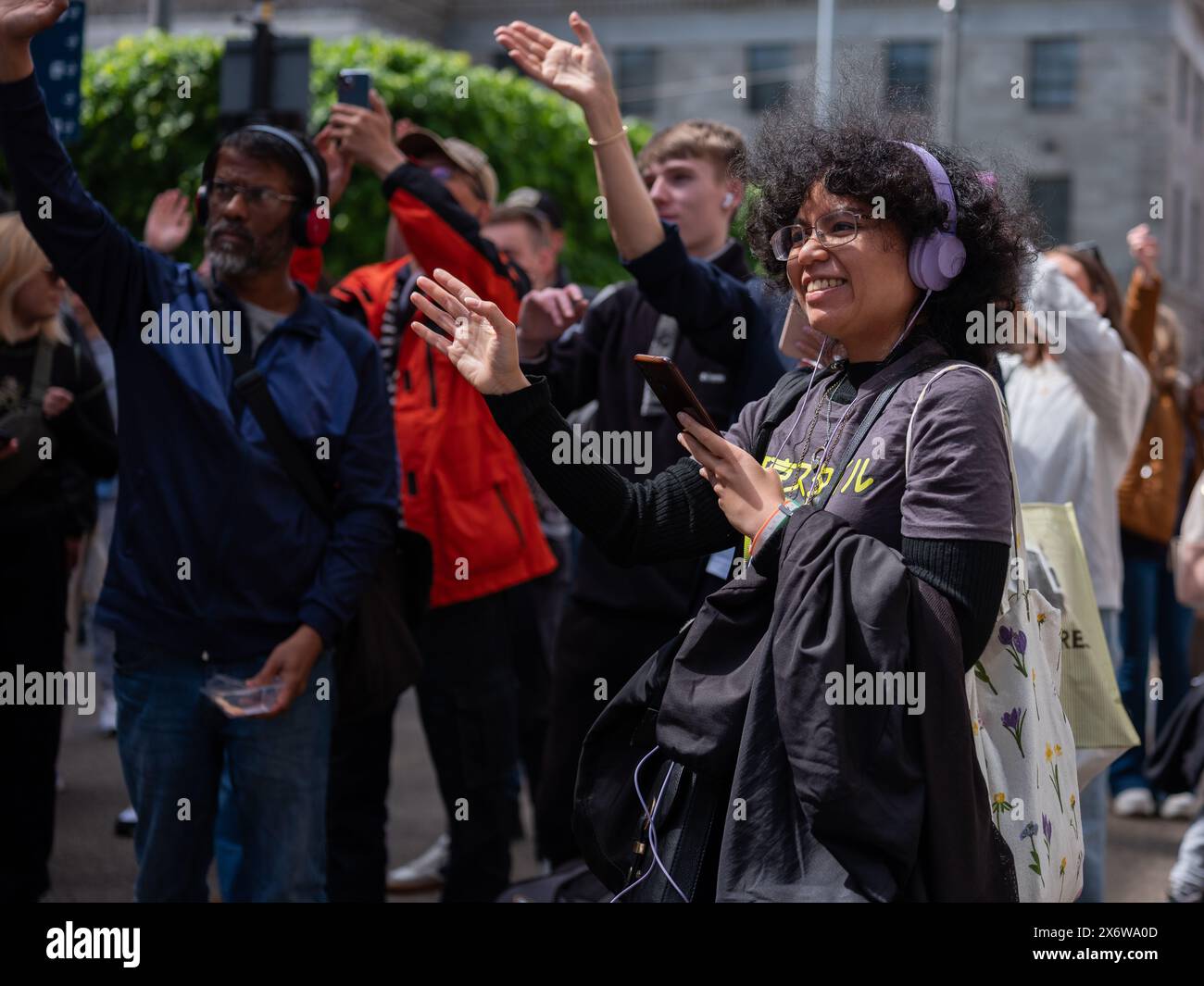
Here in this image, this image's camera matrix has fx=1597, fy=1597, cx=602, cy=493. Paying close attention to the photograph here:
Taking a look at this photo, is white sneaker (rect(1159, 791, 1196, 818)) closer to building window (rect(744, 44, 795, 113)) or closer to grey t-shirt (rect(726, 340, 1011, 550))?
grey t-shirt (rect(726, 340, 1011, 550))

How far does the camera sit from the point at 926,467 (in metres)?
2.71

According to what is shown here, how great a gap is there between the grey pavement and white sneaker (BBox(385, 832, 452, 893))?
38 millimetres

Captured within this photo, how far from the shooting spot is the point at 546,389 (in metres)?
3.03

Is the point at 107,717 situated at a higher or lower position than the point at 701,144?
lower

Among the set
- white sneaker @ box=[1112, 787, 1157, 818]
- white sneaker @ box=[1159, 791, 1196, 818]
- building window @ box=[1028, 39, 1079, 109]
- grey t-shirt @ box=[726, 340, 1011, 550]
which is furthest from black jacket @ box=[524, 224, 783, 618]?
building window @ box=[1028, 39, 1079, 109]

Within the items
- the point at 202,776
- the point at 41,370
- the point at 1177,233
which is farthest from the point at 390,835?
the point at 1177,233

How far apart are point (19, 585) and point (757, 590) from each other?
121 inches

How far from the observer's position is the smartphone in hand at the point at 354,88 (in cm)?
441

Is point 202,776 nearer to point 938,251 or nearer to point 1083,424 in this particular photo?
point 938,251

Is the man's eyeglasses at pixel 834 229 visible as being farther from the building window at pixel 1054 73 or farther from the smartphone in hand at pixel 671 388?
the building window at pixel 1054 73

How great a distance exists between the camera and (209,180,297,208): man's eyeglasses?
4090mm

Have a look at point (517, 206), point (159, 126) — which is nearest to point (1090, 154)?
point (159, 126)

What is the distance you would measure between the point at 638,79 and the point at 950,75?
15.2 m
